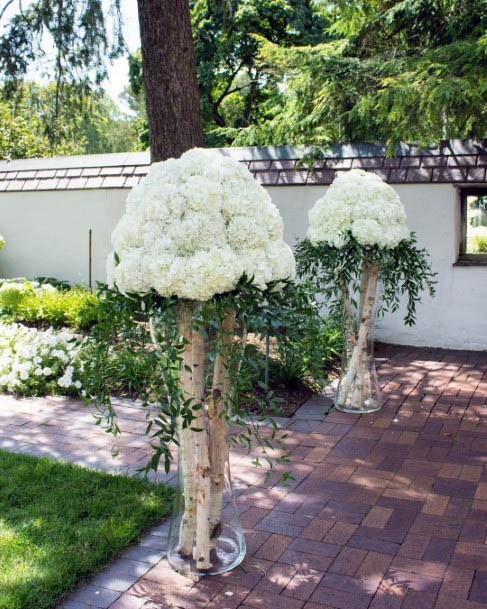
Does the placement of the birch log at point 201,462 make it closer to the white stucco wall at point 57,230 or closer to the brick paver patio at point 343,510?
the brick paver patio at point 343,510

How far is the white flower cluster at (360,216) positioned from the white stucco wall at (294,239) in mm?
2748

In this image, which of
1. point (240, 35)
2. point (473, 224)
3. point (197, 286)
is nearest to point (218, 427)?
point (197, 286)

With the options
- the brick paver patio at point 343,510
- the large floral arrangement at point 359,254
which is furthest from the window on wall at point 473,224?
the large floral arrangement at point 359,254

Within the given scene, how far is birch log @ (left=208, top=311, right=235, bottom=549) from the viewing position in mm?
2994

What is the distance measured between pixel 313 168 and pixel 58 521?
5.95 meters

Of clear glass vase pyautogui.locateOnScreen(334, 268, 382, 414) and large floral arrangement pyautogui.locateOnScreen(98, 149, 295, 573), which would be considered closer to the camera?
large floral arrangement pyautogui.locateOnScreen(98, 149, 295, 573)

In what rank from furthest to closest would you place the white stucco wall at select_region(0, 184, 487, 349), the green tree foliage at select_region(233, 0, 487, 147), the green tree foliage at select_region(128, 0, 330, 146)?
the green tree foliage at select_region(128, 0, 330, 146)
the white stucco wall at select_region(0, 184, 487, 349)
the green tree foliage at select_region(233, 0, 487, 147)

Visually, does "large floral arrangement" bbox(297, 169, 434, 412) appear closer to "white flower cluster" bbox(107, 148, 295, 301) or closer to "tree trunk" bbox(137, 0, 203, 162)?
"tree trunk" bbox(137, 0, 203, 162)

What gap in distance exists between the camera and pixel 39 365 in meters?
6.30

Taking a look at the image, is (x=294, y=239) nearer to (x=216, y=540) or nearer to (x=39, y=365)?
(x=39, y=365)

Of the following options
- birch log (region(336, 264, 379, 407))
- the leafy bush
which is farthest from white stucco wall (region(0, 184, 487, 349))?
birch log (region(336, 264, 379, 407))

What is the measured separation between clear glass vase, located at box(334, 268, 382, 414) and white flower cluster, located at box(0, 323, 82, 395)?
239 centimetres

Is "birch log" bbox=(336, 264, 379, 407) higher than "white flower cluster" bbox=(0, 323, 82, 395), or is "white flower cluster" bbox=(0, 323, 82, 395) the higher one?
"birch log" bbox=(336, 264, 379, 407)

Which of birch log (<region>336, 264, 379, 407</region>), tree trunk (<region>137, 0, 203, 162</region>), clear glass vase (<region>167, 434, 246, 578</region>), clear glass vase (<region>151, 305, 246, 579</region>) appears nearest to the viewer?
clear glass vase (<region>151, 305, 246, 579</region>)
